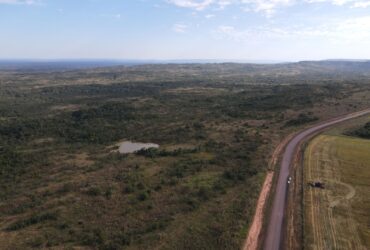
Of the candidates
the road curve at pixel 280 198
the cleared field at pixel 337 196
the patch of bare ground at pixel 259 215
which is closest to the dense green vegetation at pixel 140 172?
the patch of bare ground at pixel 259 215

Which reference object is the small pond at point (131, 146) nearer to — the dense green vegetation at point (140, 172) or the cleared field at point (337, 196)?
the dense green vegetation at point (140, 172)

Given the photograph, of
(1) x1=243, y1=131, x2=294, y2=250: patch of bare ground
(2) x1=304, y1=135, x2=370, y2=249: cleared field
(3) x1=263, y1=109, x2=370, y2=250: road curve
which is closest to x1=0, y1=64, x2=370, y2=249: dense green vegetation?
(1) x1=243, y1=131, x2=294, y2=250: patch of bare ground

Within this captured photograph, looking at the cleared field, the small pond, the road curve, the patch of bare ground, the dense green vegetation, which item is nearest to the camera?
the patch of bare ground

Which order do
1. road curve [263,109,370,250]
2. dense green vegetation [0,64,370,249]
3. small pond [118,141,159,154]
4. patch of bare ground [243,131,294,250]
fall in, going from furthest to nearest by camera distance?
small pond [118,141,159,154] → dense green vegetation [0,64,370,249] → road curve [263,109,370,250] → patch of bare ground [243,131,294,250]

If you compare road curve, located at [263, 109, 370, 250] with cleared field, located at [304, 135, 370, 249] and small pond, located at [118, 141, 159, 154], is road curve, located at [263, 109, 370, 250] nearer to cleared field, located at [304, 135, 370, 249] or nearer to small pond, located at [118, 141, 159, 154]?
cleared field, located at [304, 135, 370, 249]

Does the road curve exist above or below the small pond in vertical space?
above

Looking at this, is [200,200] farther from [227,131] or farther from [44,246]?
[227,131]
